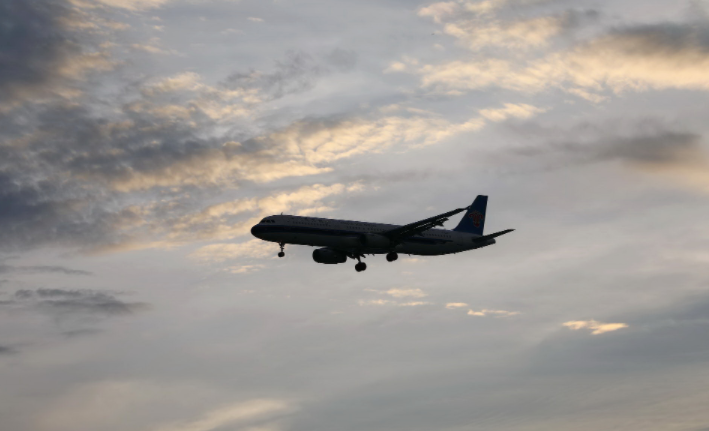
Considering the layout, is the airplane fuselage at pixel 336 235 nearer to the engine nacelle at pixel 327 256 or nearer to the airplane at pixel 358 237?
the airplane at pixel 358 237

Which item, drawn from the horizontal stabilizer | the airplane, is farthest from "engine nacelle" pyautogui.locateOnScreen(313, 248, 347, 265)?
the horizontal stabilizer

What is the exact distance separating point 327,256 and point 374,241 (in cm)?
807

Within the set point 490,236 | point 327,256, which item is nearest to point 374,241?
point 327,256

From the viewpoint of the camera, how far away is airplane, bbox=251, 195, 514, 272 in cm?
9612

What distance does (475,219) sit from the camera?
12506cm

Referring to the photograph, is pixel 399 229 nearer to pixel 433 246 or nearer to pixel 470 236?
pixel 433 246

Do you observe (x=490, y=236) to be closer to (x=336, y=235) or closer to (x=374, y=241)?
(x=374, y=241)

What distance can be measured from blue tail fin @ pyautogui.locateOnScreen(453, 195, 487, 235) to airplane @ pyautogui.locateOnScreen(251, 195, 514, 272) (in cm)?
637

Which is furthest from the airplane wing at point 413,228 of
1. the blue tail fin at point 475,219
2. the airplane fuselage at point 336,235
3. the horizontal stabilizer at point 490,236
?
the blue tail fin at point 475,219

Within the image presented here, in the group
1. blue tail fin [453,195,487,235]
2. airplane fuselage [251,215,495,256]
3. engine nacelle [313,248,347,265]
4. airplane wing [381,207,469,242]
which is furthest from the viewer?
blue tail fin [453,195,487,235]

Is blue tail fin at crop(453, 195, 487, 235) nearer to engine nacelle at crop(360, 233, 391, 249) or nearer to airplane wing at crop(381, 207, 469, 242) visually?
airplane wing at crop(381, 207, 469, 242)

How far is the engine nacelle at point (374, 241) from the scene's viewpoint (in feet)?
328

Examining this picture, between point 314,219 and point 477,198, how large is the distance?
135ft

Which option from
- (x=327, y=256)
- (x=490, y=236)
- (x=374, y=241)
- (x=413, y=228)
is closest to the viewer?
(x=413, y=228)
